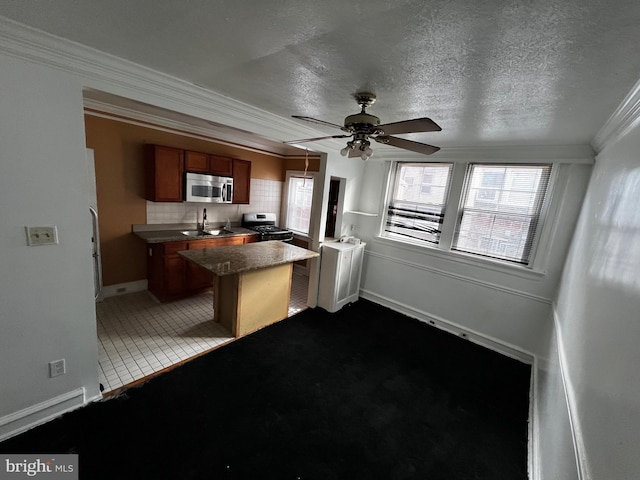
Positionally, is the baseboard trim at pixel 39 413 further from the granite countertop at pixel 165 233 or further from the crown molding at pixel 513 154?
the crown molding at pixel 513 154

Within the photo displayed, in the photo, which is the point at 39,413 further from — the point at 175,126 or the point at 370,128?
the point at 175,126

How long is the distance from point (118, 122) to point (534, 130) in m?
4.37

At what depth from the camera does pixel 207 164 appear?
379cm

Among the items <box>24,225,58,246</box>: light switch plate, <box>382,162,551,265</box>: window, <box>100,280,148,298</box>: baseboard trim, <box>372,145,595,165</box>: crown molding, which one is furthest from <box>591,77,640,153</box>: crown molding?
<box>100,280,148,298</box>: baseboard trim

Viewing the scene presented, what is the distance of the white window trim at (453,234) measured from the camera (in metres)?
2.73

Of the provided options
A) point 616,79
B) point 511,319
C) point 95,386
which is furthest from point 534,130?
point 95,386

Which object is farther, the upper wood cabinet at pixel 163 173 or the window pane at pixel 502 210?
the upper wood cabinet at pixel 163 173

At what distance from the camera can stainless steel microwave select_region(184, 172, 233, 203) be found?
3613 mm

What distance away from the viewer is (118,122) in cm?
314

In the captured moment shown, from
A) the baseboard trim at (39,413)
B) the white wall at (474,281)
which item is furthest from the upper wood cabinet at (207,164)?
the baseboard trim at (39,413)

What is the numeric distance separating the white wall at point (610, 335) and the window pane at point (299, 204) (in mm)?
3900

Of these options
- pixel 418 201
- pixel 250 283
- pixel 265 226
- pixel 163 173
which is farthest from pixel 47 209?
pixel 418 201

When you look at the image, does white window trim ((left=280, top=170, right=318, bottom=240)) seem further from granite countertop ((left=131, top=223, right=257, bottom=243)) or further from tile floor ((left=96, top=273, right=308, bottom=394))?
tile floor ((left=96, top=273, right=308, bottom=394))

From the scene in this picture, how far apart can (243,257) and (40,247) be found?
5.15 ft
